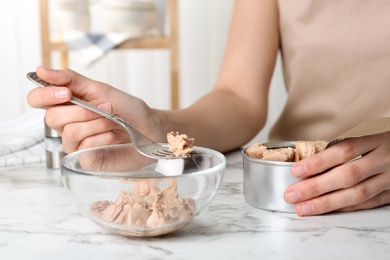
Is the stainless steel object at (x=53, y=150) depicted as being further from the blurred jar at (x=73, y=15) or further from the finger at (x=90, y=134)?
the blurred jar at (x=73, y=15)

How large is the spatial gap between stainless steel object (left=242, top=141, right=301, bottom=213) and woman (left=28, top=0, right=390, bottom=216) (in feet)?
0.30

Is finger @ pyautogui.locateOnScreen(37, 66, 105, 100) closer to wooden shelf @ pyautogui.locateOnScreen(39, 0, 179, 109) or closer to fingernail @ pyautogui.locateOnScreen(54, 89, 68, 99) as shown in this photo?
fingernail @ pyautogui.locateOnScreen(54, 89, 68, 99)

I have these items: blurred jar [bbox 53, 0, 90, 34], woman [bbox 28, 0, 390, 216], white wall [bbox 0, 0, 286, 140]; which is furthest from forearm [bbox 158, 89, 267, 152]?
white wall [bbox 0, 0, 286, 140]

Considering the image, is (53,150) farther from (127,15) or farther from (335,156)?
(127,15)

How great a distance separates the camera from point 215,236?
75 centimetres

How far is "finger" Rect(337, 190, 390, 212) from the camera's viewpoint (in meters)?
0.85

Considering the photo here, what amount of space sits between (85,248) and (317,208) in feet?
0.98

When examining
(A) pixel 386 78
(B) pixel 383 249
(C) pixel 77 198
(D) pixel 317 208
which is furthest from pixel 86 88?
(A) pixel 386 78

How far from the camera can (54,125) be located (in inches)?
38.2

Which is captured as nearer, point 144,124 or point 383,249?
point 383,249

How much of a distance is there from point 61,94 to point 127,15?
1.69 meters

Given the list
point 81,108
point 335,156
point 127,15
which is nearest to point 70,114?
point 81,108

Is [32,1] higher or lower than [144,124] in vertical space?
higher

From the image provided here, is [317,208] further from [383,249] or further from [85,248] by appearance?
[85,248]
